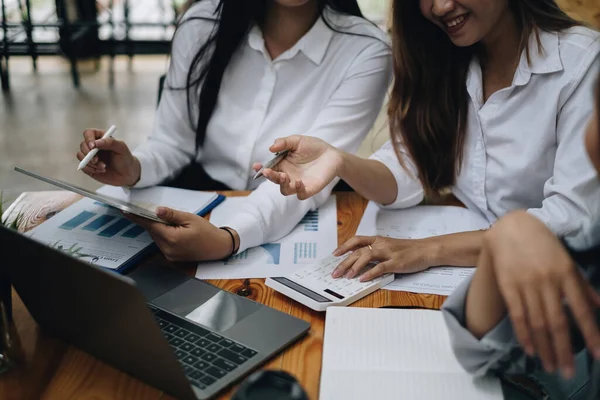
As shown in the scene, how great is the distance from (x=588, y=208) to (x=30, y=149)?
321cm

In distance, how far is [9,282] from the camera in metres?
0.97

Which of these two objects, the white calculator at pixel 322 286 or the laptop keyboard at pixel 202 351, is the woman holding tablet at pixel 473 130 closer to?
the white calculator at pixel 322 286

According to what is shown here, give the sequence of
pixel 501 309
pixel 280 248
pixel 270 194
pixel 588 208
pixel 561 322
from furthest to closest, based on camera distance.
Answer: pixel 270 194, pixel 280 248, pixel 588 208, pixel 501 309, pixel 561 322

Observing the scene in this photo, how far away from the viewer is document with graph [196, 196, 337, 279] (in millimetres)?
1171

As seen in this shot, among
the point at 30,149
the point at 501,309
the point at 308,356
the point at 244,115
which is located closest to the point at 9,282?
the point at 308,356

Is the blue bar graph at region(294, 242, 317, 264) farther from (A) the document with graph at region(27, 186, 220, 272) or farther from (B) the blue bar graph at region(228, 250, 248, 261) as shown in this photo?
(A) the document with graph at region(27, 186, 220, 272)

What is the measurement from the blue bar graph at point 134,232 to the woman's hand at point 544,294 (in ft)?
2.31

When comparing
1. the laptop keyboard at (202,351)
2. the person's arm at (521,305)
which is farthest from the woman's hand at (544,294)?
the laptop keyboard at (202,351)

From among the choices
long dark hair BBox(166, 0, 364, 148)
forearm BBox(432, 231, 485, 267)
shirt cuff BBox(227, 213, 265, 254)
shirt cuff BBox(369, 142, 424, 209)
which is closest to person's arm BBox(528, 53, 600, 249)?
forearm BBox(432, 231, 485, 267)

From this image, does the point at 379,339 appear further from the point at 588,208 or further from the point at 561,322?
the point at 588,208

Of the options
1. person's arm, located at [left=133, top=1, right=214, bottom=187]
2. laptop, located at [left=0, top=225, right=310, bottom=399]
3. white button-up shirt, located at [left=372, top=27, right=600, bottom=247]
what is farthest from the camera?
person's arm, located at [left=133, top=1, right=214, bottom=187]

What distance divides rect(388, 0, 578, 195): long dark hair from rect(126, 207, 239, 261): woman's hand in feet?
1.63

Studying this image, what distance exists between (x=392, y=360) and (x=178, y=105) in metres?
0.99

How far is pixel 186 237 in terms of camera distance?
3.78 feet
